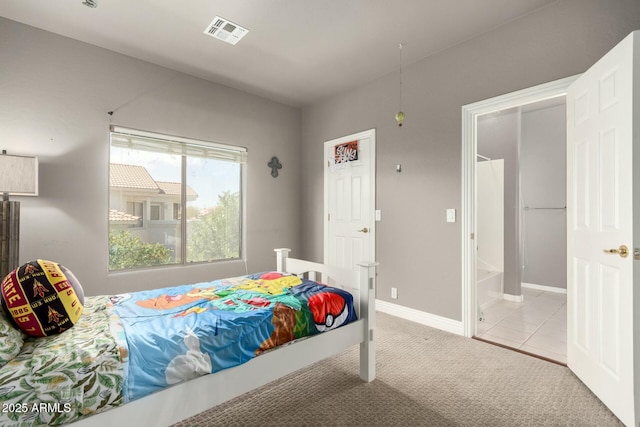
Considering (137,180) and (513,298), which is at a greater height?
(137,180)

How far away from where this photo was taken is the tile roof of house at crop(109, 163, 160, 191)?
10.3 feet

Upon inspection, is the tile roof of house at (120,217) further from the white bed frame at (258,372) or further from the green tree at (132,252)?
the white bed frame at (258,372)

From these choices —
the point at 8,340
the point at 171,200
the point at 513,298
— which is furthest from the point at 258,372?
the point at 513,298

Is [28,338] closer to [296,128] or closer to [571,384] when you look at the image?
[571,384]

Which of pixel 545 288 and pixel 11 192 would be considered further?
pixel 545 288

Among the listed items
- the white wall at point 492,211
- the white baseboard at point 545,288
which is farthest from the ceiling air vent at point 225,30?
the white baseboard at point 545,288

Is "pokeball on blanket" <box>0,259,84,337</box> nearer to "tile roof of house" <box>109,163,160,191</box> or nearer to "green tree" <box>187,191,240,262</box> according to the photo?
"tile roof of house" <box>109,163,160,191</box>

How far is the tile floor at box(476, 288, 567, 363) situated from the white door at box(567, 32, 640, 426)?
43cm

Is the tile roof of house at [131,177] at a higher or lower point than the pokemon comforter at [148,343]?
higher

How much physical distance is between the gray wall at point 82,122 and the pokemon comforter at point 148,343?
1296 mm

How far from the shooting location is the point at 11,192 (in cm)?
223

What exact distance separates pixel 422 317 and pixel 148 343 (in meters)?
2.69

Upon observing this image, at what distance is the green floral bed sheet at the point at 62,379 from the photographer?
1030 mm

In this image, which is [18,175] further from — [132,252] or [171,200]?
[171,200]
